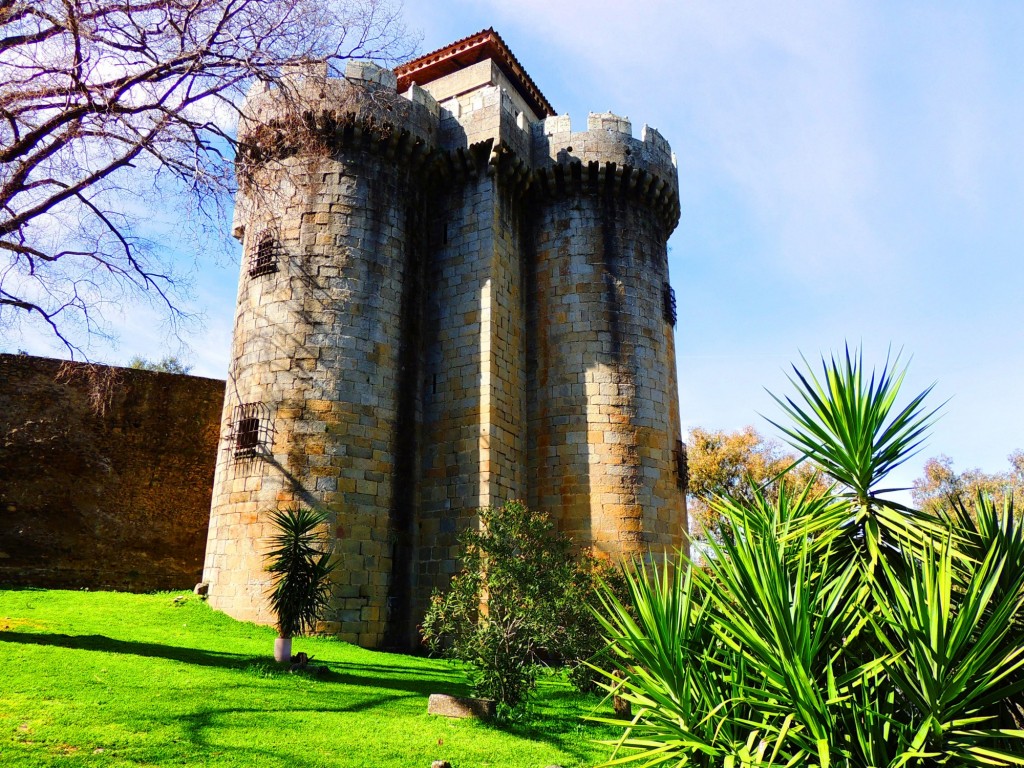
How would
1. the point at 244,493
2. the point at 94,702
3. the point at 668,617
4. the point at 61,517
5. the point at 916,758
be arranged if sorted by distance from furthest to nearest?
1. the point at 61,517
2. the point at 244,493
3. the point at 94,702
4. the point at 668,617
5. the point at 916,758

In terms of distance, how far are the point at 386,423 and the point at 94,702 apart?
343 inches

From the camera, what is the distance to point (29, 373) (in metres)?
18.5

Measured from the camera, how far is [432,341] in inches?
663

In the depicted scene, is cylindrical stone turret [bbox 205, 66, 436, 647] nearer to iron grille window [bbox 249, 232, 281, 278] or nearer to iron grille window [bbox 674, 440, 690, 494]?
iron grille window [bbox 249, 232, 281, 278]

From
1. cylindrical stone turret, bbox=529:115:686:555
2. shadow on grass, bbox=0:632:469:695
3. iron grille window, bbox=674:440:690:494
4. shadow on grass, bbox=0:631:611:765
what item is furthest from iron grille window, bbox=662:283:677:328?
shadow on grass, bbox=0:632:469:695

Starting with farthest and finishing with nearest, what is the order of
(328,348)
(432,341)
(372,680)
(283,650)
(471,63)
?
(471,63) → (432,341) → (328,348) → (372,680) → (283,650)

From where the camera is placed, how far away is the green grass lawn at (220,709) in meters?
6.23

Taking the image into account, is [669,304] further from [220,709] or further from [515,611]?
[220,709]

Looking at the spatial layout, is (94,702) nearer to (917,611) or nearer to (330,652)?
(330,652)

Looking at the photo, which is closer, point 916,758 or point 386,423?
point 916,758

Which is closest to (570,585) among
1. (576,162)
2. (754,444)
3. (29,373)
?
(576,162)

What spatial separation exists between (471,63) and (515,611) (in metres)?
18.4

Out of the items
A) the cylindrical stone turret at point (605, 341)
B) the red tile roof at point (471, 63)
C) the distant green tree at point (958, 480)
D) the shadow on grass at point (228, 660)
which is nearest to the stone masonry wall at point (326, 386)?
the shadow on grass at point (228, 660)

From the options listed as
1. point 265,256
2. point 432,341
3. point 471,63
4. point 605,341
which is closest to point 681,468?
point 605,341
